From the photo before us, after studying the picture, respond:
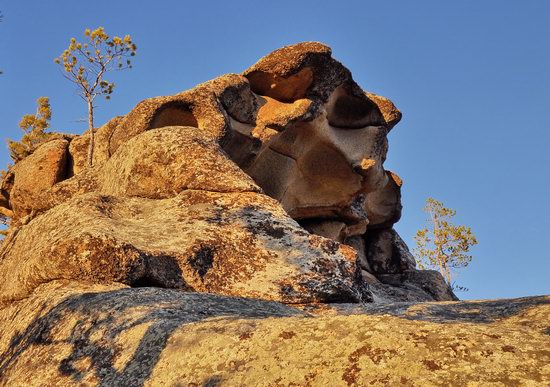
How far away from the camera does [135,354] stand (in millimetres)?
6230

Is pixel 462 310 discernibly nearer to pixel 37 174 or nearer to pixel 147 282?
pixel 147 282

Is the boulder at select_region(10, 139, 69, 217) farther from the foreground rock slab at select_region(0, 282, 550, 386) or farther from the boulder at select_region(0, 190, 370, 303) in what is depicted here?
the foreground rock slab at select_region(0, 282, 550, 386)

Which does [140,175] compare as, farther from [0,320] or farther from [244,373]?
[244,373]

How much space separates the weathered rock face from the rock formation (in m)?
0.06

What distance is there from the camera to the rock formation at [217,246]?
18.6 ft

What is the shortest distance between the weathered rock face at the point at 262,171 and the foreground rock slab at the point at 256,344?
2221mm

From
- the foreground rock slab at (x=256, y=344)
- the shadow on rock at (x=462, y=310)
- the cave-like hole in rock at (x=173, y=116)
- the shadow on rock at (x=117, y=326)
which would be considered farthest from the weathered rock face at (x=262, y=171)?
the shadow on rock at (x=462, y=310)

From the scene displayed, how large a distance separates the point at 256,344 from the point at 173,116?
53.6 ft

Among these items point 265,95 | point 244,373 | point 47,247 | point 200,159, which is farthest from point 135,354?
point 265,95

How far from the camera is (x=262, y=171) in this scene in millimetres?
A: 25547

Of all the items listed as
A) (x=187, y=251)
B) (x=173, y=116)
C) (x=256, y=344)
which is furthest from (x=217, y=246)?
(x=173, y=116)

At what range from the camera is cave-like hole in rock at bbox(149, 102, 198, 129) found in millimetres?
20562

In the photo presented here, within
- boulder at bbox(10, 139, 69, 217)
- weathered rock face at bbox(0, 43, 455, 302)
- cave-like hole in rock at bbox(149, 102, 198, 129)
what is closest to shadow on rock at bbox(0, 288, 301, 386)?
weathered rock face at bbox(0, 43, 455, 302)

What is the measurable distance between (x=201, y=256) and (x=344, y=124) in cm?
1740
